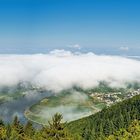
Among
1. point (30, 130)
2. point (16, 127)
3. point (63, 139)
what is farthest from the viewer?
point (30, 130)

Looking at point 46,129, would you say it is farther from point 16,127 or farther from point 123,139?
point 16,127

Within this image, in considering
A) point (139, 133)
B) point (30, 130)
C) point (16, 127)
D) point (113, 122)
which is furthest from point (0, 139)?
point (113, 122)

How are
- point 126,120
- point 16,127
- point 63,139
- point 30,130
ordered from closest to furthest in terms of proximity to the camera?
point 63,139, point 16,127, point 30,130, point 126,120

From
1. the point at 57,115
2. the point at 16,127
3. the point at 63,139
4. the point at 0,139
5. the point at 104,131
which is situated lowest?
the point at 104,131

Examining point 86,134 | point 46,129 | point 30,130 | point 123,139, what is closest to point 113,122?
point 86,134

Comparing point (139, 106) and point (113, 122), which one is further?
point (139, 106)

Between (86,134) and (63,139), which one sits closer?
(63,139)

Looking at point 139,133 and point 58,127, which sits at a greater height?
point 58,127

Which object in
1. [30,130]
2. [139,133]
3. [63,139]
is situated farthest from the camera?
[30,130]

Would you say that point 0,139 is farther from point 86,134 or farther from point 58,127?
point 86,134
